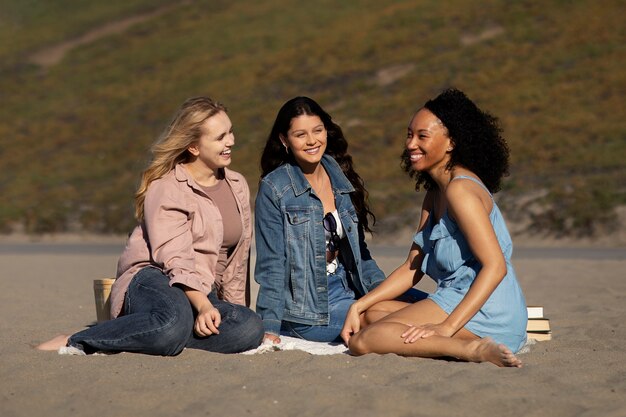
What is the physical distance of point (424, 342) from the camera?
18.8 ft

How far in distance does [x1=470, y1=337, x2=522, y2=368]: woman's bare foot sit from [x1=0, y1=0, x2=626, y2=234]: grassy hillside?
42.9ft

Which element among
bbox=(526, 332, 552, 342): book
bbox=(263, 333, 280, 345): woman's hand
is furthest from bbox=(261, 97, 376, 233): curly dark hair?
bbox=(526, 332, 552, 342): book

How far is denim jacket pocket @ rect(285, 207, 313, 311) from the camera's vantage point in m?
6.60

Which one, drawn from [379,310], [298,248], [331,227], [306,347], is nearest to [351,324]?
[379,310]

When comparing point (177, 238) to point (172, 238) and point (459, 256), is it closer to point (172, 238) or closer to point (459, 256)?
point (172, 238)

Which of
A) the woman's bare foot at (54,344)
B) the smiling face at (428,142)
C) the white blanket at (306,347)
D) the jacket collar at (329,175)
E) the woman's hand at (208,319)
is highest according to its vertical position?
the smiling face at (428,142)

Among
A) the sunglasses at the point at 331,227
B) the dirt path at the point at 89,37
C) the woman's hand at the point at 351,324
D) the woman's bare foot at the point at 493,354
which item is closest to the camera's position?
the woman's bare foot at the point at 493,354

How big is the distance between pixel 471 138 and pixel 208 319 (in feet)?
5.90

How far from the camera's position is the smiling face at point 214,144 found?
256 inches

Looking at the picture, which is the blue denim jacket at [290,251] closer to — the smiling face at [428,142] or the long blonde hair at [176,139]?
the long blonde hair at [176,139]

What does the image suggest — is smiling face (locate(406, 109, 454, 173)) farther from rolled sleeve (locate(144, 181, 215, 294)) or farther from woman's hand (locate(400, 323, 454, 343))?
rolled sleeve (locate(144, 181, 215, 294))

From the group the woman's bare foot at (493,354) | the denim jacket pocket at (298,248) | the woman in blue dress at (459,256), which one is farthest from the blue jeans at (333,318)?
the woman's bare foot at (493,354)

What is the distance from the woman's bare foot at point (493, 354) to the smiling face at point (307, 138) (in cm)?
169

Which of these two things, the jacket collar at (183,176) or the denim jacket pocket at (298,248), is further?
the denim jacket pocket at (298,248)
